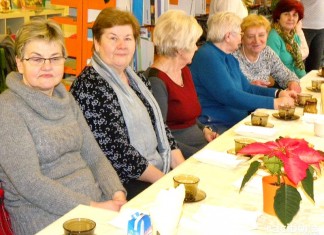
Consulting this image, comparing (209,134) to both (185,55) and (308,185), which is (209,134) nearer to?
(185,55)

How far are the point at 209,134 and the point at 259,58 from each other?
1049 mm

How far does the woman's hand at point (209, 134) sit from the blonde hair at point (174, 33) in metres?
0.52

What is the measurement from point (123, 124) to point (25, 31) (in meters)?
0.62

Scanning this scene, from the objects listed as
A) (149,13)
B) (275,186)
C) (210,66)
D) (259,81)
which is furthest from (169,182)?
(149,13)

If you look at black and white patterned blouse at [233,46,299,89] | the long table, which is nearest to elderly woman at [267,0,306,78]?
black and white patterned blouse at [233,46,299,89]

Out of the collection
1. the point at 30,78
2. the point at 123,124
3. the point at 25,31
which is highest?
the point at 25,31

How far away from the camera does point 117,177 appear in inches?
87.7

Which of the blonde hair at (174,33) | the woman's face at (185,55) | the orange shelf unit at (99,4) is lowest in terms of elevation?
the woman's face at (185,55)

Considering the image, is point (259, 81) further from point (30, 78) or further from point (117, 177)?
point (30, 78)

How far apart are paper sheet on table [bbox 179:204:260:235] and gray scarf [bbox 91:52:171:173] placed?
0.89 m

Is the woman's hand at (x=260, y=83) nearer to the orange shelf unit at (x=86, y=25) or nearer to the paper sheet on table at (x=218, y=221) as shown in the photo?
the orange shelf unit at (x=86, y=25)

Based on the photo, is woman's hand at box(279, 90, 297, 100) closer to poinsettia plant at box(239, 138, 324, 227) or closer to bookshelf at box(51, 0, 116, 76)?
bookshelf at box(51, 0, 116, 76)

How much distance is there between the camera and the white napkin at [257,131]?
239cm

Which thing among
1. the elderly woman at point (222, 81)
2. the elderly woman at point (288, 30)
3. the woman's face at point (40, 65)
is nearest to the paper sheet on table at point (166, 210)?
the woman's face at point (40, 65)
